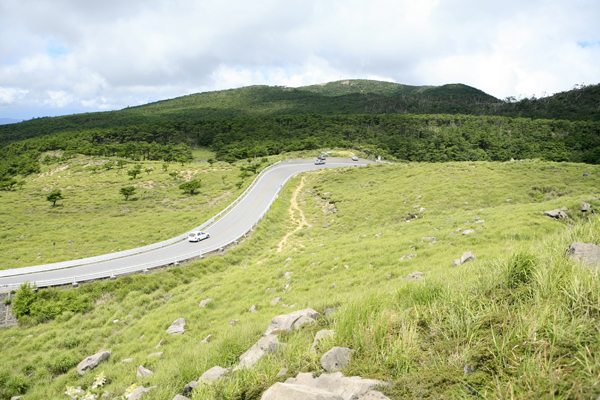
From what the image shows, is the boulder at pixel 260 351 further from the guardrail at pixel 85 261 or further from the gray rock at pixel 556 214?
the guardrail at pixel 85 261

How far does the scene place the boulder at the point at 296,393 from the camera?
12.3 ft

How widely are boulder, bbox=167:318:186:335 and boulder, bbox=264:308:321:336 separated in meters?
5.73

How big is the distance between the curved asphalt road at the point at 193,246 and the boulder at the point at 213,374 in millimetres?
15219

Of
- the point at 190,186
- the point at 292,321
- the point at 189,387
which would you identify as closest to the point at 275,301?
the point at 292,321

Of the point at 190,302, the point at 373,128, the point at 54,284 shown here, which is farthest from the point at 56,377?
the point at 373,128

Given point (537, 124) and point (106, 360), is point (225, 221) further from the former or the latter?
point (537, 124)

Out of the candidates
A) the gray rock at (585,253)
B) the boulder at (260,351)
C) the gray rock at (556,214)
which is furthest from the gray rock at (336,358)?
the gray rock at (556,214)

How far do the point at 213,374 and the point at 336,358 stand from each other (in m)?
2.60

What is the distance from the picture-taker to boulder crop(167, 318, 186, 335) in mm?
11305

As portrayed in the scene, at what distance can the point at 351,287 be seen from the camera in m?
11.1

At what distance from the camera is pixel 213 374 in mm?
5621

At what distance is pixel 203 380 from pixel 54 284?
53.9 feet

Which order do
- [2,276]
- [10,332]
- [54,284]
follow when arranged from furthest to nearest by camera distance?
[2,276] → [54,284] → [10,332]

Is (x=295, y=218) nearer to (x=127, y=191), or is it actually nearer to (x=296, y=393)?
(x=296, y=393)
